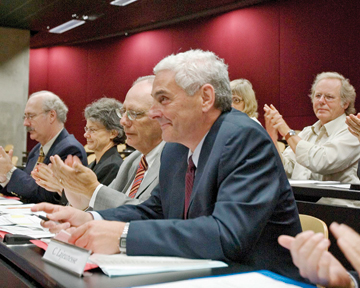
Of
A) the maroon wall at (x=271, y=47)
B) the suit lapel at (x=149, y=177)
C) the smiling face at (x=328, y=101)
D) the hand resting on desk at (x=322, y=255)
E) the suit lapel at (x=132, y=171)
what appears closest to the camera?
the hand resting on desk at (x=322, y=255)

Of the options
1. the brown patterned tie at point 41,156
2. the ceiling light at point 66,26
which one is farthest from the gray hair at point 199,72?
the ceiling light at point 66,26

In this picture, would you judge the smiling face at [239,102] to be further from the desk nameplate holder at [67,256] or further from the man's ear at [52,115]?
the desk nameplate holder at [67,256]

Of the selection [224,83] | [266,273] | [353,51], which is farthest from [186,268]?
[353,51]

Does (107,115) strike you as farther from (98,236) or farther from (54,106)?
(98,236)

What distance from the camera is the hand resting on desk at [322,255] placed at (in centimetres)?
82

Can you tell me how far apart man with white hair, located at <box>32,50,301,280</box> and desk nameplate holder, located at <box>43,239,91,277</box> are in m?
0.09

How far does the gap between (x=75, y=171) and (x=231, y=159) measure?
0.67 metres

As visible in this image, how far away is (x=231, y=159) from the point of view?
1.22 m

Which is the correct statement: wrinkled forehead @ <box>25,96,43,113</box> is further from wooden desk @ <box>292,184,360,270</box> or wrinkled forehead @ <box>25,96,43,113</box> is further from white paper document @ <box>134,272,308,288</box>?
white paper document @ <box>134,272,308,288</box>

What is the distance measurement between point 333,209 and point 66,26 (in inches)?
355

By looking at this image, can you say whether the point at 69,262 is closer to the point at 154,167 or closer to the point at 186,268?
the point at 186,268

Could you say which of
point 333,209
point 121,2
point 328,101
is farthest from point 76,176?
point 121,2

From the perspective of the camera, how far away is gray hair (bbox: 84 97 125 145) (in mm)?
2750

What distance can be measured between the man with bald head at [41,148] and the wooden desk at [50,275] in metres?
1.58
